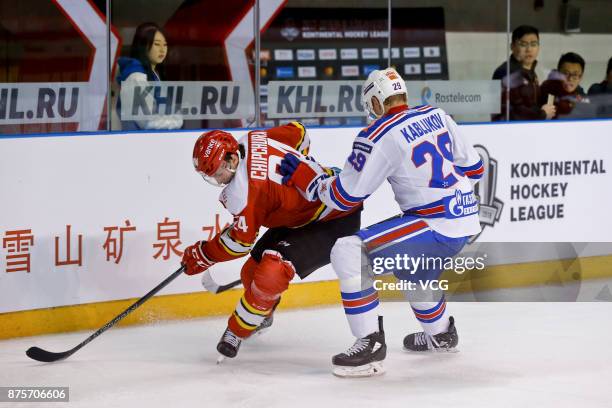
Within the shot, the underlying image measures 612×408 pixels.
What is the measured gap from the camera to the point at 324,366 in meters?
4.15

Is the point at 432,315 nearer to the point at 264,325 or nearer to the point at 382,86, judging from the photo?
the point at 264,325

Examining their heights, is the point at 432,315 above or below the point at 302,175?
below

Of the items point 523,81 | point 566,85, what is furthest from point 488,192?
point 566,85

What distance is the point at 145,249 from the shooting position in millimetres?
4863

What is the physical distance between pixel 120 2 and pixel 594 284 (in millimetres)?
2654

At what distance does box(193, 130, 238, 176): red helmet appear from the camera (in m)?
3.97

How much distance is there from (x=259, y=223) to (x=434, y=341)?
0.78m

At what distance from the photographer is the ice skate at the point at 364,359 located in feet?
12.9

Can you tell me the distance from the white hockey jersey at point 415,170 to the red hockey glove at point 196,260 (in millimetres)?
488

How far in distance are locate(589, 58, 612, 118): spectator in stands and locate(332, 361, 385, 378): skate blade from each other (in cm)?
271

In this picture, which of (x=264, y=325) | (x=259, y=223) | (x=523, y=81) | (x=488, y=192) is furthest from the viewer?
(x=523, y=81)

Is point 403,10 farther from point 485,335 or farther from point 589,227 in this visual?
point 485,335

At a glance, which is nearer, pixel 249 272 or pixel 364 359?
pixel 364 359

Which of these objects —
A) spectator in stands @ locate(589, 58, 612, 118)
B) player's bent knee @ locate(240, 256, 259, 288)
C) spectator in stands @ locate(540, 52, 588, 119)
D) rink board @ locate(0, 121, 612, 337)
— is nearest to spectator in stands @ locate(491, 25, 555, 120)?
spectator in stands @ locate(540, 52, 588, 119)
